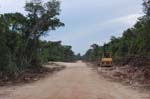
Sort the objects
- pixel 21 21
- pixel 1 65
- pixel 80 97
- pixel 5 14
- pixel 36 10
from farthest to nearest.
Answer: pixel 36 10
pixel 21 21
pixel 5 14
pixel 1 65
pixel 80 97

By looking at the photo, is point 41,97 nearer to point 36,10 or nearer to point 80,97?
point 80,97

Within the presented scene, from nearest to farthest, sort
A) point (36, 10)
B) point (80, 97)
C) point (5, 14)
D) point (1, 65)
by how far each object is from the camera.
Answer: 1. point (80, 97)
2. point (1, 65)
3. point (5, 14)
4. point (36, 10)

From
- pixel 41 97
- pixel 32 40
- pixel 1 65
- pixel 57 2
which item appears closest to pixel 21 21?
pixel 32 40

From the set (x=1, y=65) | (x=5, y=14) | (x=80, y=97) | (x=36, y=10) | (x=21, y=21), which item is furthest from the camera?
(x=36, y=10)

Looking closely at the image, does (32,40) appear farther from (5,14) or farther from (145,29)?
(145,29)

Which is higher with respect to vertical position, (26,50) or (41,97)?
(26,50)

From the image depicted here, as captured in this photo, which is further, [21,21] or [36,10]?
[36,10]

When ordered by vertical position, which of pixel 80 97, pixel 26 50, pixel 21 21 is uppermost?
pixel 21 21

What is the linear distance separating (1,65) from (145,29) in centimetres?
1427

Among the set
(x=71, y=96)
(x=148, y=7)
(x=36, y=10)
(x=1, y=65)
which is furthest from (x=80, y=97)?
(x=36, y=10)

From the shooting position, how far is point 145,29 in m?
41.4

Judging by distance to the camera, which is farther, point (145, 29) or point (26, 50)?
point (26, 50)

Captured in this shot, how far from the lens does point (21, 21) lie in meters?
50.9

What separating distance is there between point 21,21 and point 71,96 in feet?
103
